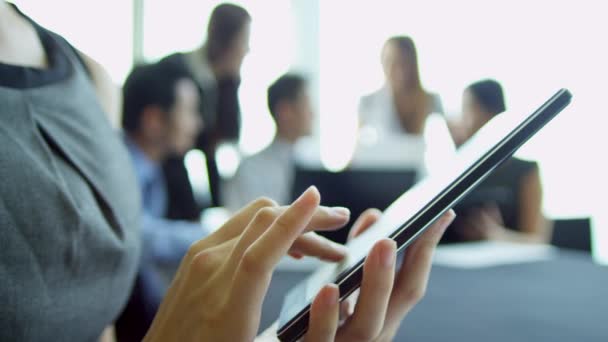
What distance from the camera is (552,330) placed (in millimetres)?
765

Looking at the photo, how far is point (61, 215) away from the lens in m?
0.56

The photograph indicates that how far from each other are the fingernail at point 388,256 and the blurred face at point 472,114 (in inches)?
90.5

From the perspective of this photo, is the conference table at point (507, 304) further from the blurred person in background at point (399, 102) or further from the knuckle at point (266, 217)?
the blurred person in background at point (399, 102)

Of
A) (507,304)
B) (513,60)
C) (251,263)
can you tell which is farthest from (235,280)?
(513,60)

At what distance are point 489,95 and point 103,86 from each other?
2197mm

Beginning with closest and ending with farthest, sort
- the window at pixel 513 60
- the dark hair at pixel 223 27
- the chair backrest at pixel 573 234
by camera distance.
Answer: the chair backrest at pixel 573 234, the dark hair at pixel 223 27, the window at pixel 513 60

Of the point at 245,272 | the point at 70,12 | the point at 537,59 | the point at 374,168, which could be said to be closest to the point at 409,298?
the point at 245,272

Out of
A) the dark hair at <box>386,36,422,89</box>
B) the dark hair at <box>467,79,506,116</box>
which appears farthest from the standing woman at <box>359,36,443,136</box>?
the dark hair at <box>467,79,506,116</box>

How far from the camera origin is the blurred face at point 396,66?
120 inches

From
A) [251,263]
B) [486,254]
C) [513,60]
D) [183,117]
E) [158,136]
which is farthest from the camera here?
[513,60]

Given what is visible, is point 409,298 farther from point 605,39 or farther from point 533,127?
point 605,39

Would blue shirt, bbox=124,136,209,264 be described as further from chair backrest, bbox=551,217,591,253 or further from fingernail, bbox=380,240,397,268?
chair backrest, bbox=551,217,591,253

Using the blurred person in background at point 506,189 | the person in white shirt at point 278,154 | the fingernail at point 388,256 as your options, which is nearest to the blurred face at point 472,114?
the blurred person in background at point 506,189

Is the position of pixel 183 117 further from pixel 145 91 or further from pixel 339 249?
pixel 339 249
